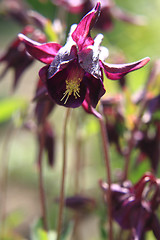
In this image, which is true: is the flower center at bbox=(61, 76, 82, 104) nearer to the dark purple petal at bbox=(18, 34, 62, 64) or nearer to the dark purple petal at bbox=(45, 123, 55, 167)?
the dark purple petal at bbox=(18, 34, 62, 64)

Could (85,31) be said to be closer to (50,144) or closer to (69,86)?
(69,86)

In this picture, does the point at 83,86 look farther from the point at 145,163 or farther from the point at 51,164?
the point at 145,163

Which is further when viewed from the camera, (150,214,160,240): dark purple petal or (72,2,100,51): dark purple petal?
(150,214,160,240): dark purple petal

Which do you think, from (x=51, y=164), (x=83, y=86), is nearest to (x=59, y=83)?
(x=83, y=86)

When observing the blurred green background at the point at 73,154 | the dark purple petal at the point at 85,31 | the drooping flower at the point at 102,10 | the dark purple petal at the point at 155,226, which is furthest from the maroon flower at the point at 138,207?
the blurred green background at the point at 73,154

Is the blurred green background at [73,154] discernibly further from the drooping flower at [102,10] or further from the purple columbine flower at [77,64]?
the purple columbine flower at [77,64]

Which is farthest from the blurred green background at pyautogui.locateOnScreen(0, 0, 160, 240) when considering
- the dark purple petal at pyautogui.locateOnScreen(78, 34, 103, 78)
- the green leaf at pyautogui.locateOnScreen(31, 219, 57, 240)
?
the dark purple petal at pyautogui.locateOnScreen(78, 34, 103, 78)
